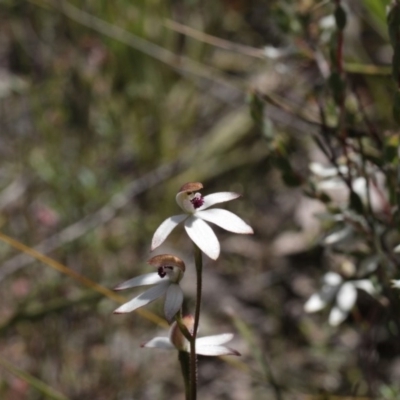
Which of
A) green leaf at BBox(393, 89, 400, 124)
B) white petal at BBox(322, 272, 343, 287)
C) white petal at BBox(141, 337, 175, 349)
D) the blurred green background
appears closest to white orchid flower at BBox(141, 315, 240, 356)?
white petal at BBox(141, 337, 175, 349)

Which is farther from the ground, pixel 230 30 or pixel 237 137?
pixel 230 30

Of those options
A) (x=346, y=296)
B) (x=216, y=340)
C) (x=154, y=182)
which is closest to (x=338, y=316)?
(x=346, y=296)

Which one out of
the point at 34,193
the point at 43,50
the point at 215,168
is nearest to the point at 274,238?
the point at 215,168

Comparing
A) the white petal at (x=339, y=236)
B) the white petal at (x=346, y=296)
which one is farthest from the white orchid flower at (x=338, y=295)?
the white petal at (x=339, y=236)

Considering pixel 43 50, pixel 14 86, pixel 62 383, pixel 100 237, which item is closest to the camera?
pixel 62 383

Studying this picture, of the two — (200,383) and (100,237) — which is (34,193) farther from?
(200,383)

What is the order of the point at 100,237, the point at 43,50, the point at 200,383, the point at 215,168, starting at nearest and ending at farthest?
1. the point at 200,383
2. the point at 100,237
3. the point at 215,168
4. the point at 43,50

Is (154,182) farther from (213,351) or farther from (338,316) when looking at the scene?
(213,351)
